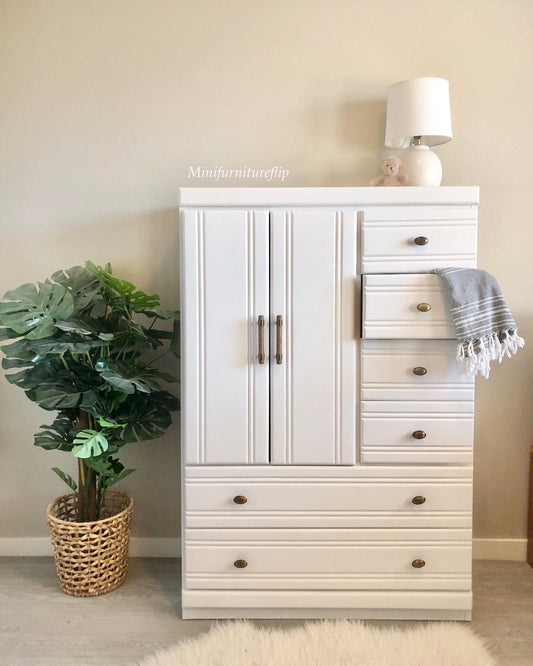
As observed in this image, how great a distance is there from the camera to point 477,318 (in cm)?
199

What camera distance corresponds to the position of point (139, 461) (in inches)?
104

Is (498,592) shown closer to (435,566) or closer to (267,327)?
(435,566)

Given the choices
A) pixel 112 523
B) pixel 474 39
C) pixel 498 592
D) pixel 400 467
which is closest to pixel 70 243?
pixel 112 523

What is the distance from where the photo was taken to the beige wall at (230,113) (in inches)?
97.7

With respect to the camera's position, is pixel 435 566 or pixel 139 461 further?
pixel 139 461

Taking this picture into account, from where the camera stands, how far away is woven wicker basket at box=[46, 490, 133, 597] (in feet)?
7.43

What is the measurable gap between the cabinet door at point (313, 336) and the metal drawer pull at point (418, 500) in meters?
0.26

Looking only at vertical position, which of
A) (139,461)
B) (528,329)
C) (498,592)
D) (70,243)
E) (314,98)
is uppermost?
(314,98)

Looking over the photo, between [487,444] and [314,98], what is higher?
[314,98]

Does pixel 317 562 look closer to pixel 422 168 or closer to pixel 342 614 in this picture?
pixel 342 614

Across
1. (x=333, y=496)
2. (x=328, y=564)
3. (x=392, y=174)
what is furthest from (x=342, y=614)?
(x=392, y=174)

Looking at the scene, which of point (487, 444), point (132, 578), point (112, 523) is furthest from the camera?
point (487, 444)

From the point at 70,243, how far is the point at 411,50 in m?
1.68

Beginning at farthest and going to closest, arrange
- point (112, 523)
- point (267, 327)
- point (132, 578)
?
point (132, 578)
point (112, 523)
point (267, 327)
